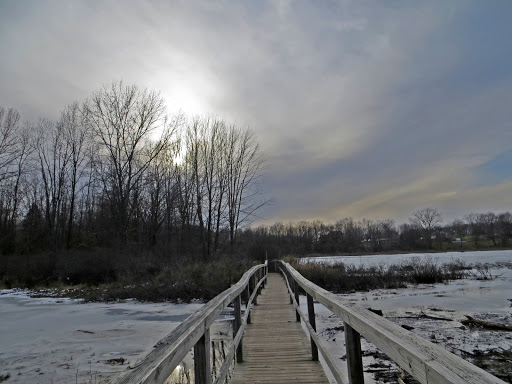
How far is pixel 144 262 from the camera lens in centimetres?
2289

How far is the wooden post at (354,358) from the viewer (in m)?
2.27

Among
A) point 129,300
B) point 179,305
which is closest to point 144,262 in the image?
point 129,300

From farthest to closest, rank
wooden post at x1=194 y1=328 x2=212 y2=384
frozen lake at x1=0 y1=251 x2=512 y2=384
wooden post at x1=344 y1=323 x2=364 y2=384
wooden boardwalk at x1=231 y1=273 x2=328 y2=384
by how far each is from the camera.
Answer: frozen lake at x1=0 y1=251 x2=512 y2=384 < wooden boardwalk at x1=231 y1=273 x2=328 y2=384 < wooden post at x1=194 y1=328 x2=212 y2=384 < wooden post at x1=344 y1=323 x2=364 y2=384

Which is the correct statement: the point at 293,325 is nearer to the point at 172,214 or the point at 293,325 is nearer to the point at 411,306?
the point at 411,306

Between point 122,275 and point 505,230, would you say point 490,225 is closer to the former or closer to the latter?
point 505,230

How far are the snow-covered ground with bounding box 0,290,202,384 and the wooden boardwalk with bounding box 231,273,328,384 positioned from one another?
2.17 m

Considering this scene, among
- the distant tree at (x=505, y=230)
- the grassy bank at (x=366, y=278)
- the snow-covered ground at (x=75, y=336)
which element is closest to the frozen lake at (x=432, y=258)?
the grassy bank at (x=366, y=278)

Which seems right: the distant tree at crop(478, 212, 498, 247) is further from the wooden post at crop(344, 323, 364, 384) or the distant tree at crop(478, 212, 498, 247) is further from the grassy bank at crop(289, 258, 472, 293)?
the wooden post at crop(344, 323, 364, 384)

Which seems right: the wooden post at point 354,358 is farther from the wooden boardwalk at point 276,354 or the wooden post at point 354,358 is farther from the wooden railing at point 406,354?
the wooden boardwalk at point 276,354

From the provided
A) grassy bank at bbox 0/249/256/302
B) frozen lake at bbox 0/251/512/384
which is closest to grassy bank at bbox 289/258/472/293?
frozen lake at bbox 0/251/512/384

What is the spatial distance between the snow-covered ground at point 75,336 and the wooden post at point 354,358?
4.59 m

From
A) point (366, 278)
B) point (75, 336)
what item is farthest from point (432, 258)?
point (75, 336)

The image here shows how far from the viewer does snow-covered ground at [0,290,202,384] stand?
695cm

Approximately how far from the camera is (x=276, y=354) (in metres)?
5.06
